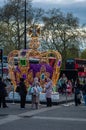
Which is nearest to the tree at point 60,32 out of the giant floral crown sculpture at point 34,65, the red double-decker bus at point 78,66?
the red double-decker bus at point 78,66

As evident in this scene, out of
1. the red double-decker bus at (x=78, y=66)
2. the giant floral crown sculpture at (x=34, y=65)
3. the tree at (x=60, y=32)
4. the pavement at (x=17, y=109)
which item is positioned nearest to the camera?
the pavement at (x=17, y=109)

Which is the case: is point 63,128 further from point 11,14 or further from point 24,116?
point 11,14

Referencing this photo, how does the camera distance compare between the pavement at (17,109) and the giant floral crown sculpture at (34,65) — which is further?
the giant floral crown sculpture at (34,65)

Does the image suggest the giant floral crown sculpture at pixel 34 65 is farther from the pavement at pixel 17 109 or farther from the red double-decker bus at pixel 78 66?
the red double-decker bus at pixel 78 66

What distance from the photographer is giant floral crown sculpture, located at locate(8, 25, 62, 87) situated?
32397mm

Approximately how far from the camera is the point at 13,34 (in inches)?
2768

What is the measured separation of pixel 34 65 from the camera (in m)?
33.0

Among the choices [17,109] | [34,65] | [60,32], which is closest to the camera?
[17,109]

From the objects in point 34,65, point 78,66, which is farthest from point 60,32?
point 34,65

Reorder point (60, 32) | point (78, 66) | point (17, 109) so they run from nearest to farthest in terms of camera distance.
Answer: point (17, 109)
point (78, 66)
point (60, 32)

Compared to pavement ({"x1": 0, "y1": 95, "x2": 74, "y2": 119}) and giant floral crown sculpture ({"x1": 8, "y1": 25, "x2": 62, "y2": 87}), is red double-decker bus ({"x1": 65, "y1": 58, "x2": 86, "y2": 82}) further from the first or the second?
pavement ({"x1": 0, "y1": 95, "x2": 74, "y2": 119})

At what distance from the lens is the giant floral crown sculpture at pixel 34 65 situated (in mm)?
32397

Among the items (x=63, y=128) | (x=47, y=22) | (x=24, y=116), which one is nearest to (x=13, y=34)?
(x=47, y=22)

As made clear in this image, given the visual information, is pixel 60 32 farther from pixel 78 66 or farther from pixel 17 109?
pixel 17 109
